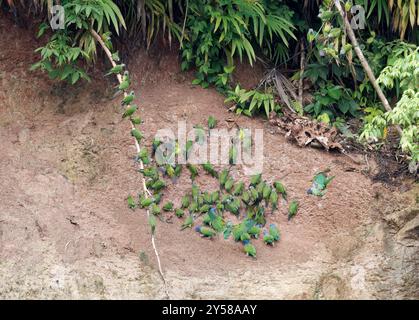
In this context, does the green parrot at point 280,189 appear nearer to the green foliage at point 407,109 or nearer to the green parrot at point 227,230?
the green parrot at point 227,230

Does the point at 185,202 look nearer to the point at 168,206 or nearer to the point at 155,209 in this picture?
the point at 168,206

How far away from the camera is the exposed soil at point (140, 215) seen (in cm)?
598

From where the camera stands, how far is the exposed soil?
5984 millimetres

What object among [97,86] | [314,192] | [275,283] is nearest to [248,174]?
[314,192]

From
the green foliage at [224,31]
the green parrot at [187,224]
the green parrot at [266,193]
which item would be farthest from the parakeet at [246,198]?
the green foliage at [224,31]

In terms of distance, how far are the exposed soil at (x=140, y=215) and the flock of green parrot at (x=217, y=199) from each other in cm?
7

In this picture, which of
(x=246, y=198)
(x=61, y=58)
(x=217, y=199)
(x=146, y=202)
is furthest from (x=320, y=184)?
(x=61, y=58)

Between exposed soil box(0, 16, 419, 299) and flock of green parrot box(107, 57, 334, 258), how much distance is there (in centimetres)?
7

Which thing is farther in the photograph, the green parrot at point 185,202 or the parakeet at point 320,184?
the parakeet at point 320,184

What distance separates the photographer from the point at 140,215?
646cm

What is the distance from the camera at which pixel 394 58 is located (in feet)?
23.2

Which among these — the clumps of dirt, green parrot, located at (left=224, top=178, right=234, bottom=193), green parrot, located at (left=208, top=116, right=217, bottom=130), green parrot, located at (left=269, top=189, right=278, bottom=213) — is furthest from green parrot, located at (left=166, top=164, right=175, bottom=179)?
the clumps of dirt

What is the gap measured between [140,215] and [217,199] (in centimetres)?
62

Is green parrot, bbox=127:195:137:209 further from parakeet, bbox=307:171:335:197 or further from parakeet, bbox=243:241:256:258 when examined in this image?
parakeet, bbox=307:171:335:197
